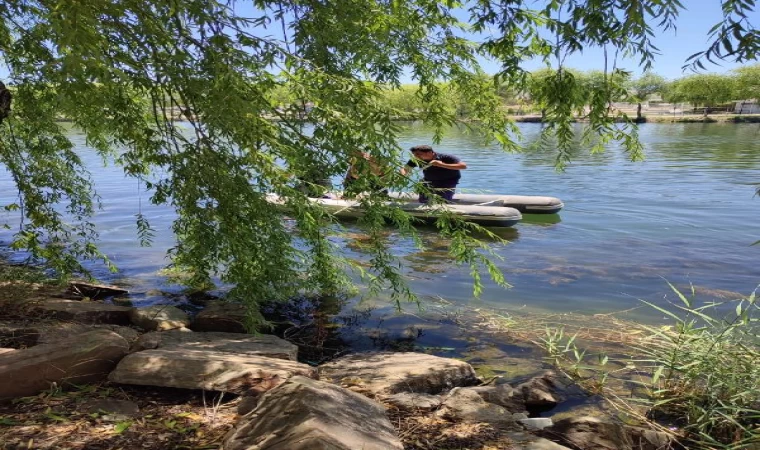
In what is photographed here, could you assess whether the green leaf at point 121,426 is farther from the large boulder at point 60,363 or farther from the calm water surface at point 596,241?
the calm water surface at point 596,241

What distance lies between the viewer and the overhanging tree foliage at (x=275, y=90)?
3.40 metres

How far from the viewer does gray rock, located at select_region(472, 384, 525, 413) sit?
4066 millimetres

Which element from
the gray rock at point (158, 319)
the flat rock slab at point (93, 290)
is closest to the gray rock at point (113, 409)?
the gray rock at point (158, 319)

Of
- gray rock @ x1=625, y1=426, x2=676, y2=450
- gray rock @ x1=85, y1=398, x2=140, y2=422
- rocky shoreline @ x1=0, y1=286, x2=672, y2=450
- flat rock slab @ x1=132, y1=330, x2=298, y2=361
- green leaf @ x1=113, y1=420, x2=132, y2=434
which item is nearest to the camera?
rocky shoreline @ x1=0, y1=286, x2=672, y2=450

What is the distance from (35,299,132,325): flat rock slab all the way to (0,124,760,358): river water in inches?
55.4

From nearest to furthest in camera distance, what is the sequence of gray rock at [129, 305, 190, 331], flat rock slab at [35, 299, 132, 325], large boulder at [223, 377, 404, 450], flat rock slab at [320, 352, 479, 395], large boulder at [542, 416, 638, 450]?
1. large boulder at [223, 377, 404, 450]
2. large boulder at [542, 416, 638, 450]
3. flat rock slab at [320, 352, 479, 395]
4. flat rock slab at [35, 299, 132, 325]
5. gray rock at [129, 305, 190, 331]

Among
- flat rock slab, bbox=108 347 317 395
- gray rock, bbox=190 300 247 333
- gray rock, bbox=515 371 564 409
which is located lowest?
gray rock, bbox=515 371 564 409

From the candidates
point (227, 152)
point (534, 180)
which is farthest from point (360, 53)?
point (534, 180)

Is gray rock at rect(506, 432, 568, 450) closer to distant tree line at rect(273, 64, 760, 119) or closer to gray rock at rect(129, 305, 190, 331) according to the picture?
distant tree line at rect(273, 64, 760, 119)

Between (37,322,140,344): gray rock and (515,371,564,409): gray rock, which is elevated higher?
(37,322,140,344): gray rock

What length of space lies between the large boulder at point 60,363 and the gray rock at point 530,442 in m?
2.44

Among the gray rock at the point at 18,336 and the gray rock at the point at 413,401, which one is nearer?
the gray rock at the point at 413,401

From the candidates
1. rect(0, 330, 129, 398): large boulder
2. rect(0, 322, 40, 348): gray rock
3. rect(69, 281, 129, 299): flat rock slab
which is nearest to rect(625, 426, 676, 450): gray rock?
rect(0, 330, 129, 398): large boulder

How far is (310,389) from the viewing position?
2738 mm
